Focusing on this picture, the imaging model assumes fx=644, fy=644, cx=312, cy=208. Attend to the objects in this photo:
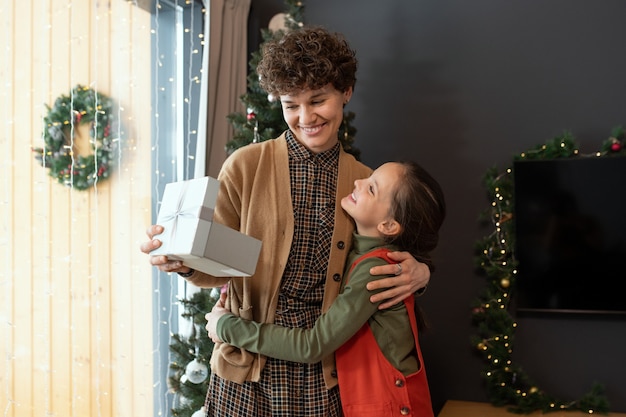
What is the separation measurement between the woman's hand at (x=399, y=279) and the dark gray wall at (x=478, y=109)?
153 cm

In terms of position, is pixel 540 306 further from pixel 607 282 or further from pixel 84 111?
pixel 84 111

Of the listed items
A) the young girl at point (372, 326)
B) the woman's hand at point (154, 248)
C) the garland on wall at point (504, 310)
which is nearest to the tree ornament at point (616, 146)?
the garland on wall at point (504, 310)

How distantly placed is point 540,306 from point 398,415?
1603 millimetres

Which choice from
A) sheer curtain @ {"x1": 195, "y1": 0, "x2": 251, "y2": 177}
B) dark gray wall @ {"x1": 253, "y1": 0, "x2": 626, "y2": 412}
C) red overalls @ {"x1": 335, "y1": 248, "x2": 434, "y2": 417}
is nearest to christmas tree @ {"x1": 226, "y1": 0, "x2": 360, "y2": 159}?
sheer curtain @ {"x1": 195, "y1": 0, "x2": 251, "y2": 177}

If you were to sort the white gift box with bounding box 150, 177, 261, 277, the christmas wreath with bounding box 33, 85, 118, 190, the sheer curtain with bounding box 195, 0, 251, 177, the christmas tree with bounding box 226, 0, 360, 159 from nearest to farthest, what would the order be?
the white gift box with bounding box 150, 177, 261, 277 → the christmas wreath with bounding box 33, 85, 118, 190 → the christmas tree with bounding box 226, 0, 360, 159 → the sheer curtain with bounding box 195, 0, 251, 177

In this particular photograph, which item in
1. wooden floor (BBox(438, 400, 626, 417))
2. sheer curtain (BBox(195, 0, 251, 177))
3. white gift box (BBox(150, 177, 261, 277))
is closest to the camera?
white gift box (BBox(150, 177, 261, 277))

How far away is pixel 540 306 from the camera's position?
305 cm

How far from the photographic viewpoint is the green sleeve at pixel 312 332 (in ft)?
5.40

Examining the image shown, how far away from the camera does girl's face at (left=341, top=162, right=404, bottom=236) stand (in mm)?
1777

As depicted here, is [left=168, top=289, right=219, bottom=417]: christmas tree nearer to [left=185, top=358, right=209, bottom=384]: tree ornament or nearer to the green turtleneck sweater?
[left=185, top=358, right=209, bottom=384]: tree ornament

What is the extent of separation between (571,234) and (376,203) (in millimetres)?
1620

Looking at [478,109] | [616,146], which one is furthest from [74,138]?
[616,146]

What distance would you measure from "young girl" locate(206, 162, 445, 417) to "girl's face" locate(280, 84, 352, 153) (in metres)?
0.17

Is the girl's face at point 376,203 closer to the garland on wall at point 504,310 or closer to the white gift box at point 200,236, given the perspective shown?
the white gift box at point 200,236
